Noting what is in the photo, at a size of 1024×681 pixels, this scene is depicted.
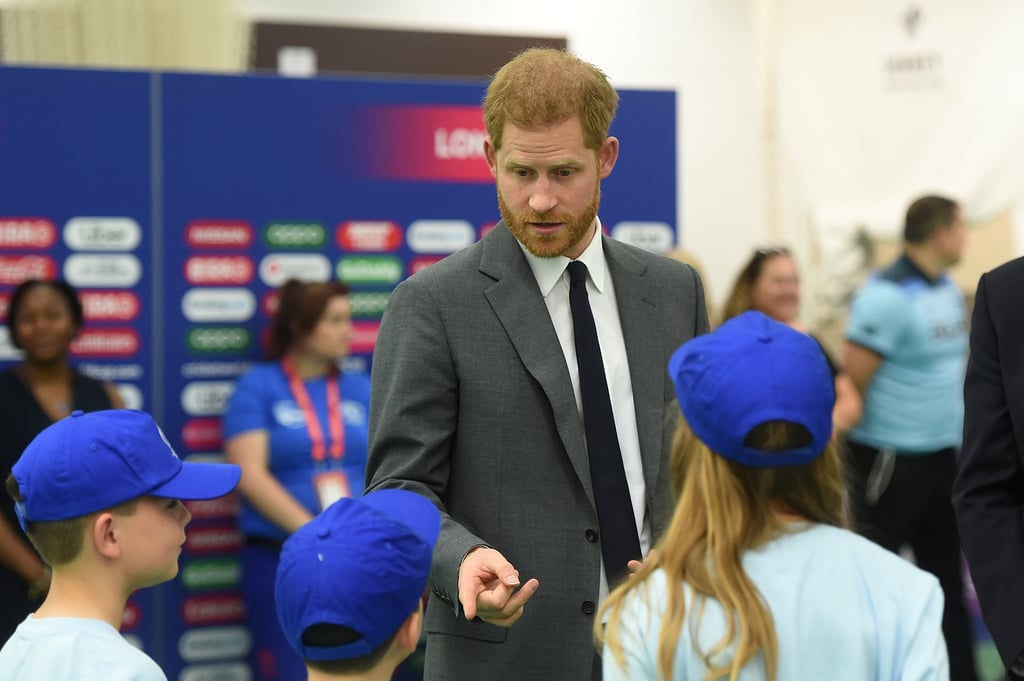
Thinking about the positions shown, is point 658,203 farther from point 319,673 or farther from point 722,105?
point 319,673

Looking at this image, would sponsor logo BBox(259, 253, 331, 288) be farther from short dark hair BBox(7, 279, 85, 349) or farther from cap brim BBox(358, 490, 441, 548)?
cap brim BBox(358, 490, 441, 548)

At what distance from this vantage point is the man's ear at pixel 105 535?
6.52 ft

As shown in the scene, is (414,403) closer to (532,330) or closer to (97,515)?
(532,330)

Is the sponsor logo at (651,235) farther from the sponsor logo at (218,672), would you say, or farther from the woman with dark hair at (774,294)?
the sponsor logo at (218,672)

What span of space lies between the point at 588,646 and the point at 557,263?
0.60m

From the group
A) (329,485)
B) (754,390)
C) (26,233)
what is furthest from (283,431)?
(754,390)

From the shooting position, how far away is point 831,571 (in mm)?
1470

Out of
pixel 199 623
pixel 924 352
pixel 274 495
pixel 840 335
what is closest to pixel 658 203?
pixel 924 352

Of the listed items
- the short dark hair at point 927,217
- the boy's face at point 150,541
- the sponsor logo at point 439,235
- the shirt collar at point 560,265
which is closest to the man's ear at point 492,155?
the shirt collar at point 560,265

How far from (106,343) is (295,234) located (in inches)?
28.8

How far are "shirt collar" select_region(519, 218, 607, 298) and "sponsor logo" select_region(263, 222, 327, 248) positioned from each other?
8.32 feet

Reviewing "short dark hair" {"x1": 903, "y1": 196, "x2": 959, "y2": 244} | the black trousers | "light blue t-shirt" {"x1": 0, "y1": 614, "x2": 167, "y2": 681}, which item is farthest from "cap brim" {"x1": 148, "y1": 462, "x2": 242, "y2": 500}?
"short dark hair" {"x1": 903, "y1": 196, "x2": 959, "y2": 244}

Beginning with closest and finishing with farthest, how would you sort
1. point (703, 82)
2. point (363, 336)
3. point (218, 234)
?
point (218, 234)
point (363, 336)
point (703, 82)

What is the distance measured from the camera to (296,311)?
4.31 m
